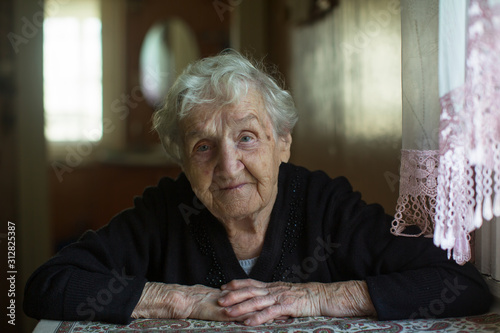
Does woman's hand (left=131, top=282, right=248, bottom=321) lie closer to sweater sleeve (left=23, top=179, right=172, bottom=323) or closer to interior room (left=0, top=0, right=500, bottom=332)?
sweater sleeve (left=23, top=179, right=172, bottom=323)

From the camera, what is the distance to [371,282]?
1.25m

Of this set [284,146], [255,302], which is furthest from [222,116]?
[255,302]

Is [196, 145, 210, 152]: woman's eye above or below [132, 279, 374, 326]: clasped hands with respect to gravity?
above

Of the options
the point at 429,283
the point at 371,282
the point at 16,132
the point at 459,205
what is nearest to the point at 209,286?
the point at 371,282

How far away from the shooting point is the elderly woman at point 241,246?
4.07 ft

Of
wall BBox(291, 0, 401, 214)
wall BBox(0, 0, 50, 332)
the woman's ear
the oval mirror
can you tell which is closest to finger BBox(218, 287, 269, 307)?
the woman's ear

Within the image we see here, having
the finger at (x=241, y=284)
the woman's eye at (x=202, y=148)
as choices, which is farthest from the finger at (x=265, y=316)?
the woman's eye at (x=202, y=148)

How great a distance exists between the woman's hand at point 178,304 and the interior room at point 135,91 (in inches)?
27.4

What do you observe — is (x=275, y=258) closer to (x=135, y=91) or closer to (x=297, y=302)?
(x=297, y=302)

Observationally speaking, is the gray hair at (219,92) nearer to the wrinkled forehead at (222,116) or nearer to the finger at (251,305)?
the wrinkled forehead at (222,116)

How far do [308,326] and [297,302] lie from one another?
87mm

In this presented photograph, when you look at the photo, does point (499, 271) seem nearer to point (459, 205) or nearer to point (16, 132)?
point (459, 205)

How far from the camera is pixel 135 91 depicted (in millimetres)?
4109

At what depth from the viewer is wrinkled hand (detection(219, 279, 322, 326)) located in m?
1.21
